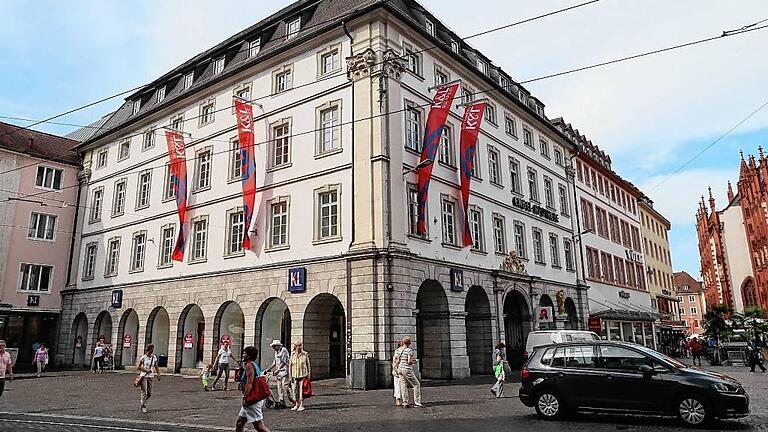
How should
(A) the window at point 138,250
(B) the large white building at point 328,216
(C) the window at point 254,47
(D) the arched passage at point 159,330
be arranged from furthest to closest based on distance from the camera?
(A) the window at point 138,250 → (D) the arched passage at point 159,330 → (C) the window at point 254,47 → (B) the large white building at point 328,216

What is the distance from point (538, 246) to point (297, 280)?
52.0 feet

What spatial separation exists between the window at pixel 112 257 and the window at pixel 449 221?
19706mm

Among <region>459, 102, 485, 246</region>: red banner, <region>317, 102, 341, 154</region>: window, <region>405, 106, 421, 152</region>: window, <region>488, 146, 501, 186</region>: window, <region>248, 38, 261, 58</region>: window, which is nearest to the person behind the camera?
<region>405, 106, 421, 152</region>: window

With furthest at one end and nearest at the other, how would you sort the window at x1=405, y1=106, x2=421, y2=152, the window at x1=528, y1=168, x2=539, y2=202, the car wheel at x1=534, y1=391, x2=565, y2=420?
1. the window at x1=528, y1=168, x2=539, y2=202
2. the window at x1=405, y1=106, x2=421, y2=152
3. the car wheel at x1=534, y1=391, x2=565, y2=420

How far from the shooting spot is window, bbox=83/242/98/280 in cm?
3438

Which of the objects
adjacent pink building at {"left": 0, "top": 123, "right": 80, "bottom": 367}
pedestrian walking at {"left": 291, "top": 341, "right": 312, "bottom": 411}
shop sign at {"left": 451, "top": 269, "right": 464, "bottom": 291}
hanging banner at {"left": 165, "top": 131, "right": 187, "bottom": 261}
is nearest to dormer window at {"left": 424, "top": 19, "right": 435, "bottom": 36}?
shop sign at {"left": 451, "top": 269, "right": 464, "bottom": 291}

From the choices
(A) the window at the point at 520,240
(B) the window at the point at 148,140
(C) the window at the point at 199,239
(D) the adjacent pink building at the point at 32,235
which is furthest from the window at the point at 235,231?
(D) the adjacent pink building at the point at 32,235

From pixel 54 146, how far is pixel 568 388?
38.4m

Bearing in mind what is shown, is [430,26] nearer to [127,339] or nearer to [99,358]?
[127,339]

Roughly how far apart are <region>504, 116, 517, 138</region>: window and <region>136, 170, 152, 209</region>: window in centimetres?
2020

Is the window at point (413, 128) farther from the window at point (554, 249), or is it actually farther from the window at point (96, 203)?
the window at point (96, 203)

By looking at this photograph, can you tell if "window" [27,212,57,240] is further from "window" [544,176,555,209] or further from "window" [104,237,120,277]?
"window" [544,176,555,209]

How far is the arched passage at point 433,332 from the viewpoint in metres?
22.6

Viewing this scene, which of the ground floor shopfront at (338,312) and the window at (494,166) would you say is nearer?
the ground floor shopfront at (338,312)
